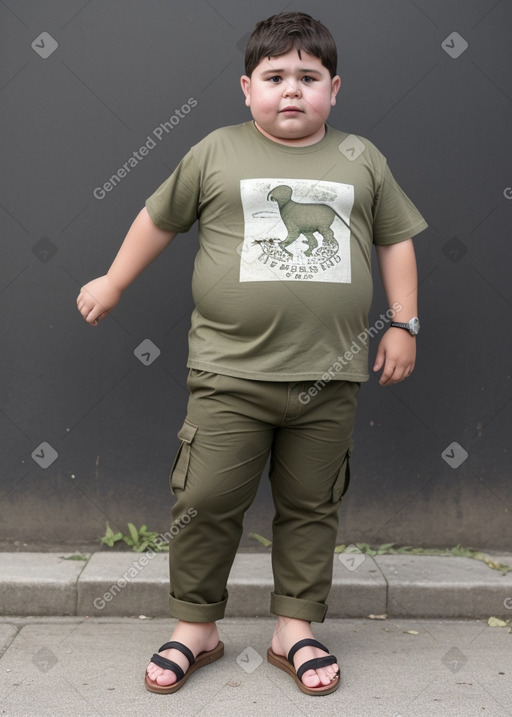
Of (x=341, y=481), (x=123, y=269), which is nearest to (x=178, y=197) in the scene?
(x=123, y=269)

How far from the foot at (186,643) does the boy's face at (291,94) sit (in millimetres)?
1473

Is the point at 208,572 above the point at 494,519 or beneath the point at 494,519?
beneath

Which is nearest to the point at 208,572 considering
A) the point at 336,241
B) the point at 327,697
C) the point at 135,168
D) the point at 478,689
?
the point at 327,697

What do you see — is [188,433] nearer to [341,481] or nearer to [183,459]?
[183,459]

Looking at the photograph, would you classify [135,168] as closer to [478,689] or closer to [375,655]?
[375,655]

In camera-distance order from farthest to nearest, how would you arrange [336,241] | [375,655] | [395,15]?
[395,15]
[375,655]
[336,241]

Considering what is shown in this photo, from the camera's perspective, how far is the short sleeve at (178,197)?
2.59 m

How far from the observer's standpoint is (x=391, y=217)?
2.69 meters

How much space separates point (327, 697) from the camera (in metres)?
2.58

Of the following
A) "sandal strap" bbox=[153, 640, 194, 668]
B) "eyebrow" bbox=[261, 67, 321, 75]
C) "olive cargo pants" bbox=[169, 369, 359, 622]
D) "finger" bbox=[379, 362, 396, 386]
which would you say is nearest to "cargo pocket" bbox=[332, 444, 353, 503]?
"olive cargo pants" bbox=[169, 369, 359, 622]

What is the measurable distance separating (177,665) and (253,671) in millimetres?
263

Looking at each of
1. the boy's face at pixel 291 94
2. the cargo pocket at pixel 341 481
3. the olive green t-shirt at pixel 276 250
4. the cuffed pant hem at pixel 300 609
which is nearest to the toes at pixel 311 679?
the cuffed pant hem at pixel 300 609

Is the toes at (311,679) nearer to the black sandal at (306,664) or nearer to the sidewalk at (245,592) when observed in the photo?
the black sandal at (306,664)

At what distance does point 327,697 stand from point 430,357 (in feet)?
4.60
